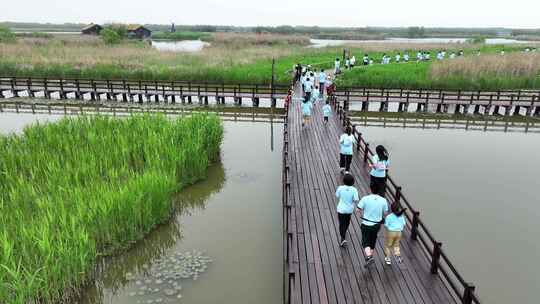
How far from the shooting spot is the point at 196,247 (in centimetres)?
1088

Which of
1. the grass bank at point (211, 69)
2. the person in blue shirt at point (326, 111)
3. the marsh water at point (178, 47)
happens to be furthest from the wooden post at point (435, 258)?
the marsh water at point (178, 47)

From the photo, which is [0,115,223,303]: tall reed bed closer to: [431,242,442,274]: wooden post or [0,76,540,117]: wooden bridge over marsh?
[431,242,442,274]: wooden post

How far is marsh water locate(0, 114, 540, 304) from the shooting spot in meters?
9.19

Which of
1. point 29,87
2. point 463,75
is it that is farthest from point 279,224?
point 29,87

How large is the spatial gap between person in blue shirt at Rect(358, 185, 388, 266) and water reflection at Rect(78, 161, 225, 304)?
5.79m

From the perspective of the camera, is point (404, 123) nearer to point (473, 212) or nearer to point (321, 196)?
point (473, 212)

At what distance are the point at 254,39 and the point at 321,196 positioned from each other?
72354 millimetres

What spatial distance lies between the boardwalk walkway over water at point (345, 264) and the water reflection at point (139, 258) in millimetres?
3837

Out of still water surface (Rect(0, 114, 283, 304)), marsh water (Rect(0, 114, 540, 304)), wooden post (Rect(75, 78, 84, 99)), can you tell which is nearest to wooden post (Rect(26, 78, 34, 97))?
wooden post (Rect(75, 78, 84, 99))

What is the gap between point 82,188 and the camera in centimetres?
1148

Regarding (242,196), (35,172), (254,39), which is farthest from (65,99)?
(254,39)

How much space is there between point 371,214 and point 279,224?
5.26 metres

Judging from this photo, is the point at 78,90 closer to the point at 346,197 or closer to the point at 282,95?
the point at 282,95

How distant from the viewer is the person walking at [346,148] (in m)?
11.7
